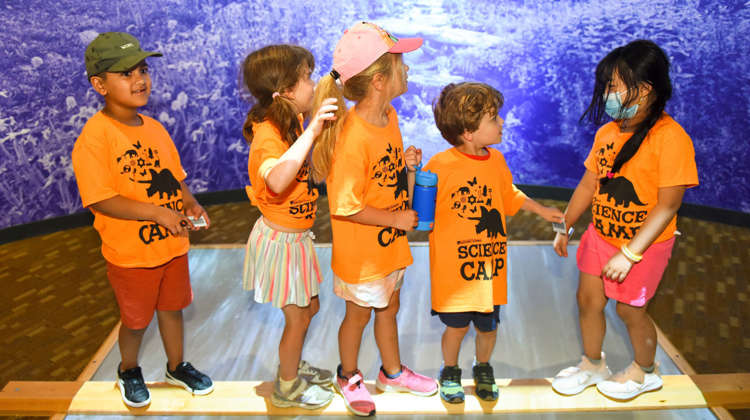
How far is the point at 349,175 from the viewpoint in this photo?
62.8 inches

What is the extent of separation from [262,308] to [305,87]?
1.26m

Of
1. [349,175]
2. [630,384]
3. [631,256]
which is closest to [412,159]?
[349,175]

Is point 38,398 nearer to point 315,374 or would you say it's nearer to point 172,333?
point 172,333

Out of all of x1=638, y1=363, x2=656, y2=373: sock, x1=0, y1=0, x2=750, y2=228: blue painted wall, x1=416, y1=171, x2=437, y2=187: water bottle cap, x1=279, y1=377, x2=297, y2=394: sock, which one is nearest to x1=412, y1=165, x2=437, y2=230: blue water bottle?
x1=416, y1=171, x2=437, y2=187: water bottle cap

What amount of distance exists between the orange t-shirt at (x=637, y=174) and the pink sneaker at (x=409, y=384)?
2.50 ft

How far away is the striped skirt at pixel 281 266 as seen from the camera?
178 cm

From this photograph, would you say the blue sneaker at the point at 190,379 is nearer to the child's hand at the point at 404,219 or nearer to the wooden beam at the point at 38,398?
the wooden beam at the point at 38,398

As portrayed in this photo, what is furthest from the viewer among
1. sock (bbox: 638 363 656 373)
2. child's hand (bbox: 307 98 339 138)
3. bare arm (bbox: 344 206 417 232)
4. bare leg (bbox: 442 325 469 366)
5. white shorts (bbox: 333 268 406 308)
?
sock (bbox: 638 363 656 373)

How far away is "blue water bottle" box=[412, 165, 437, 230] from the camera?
169 centimetres

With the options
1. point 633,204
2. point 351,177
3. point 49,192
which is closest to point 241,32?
point 49,192

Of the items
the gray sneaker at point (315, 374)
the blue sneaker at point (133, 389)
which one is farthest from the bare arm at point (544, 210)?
the blue sneaker at point (133, 389)

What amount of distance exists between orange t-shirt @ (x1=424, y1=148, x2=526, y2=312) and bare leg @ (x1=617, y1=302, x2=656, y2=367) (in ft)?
1.51

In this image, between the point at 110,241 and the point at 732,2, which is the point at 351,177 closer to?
the point at 110,241

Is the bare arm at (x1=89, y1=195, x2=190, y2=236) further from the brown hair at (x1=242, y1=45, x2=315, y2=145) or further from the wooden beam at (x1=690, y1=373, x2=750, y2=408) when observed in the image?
the wooden beam at (x1=690, y1=373, x2=750, y2=408)
